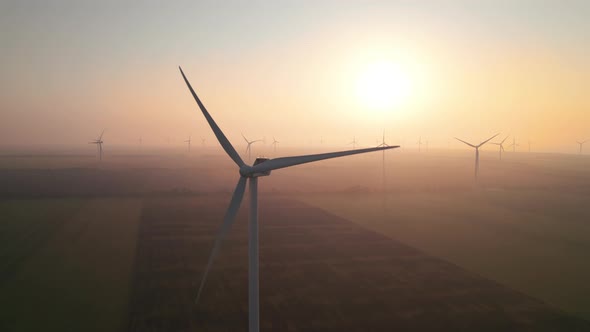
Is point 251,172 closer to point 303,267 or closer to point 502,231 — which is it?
point 303,267

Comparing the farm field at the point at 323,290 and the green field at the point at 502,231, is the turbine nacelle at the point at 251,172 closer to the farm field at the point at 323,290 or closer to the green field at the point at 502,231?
the farm field at the point at 323,290

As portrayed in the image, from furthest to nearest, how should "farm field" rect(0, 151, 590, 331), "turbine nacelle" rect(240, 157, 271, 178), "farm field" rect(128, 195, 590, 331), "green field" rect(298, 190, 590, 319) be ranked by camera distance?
1. "green field" rect(298, 190, 590, 319)
2. "farm field" rect(0, 151, 590, 331)
3. "farm field" rect(128, 195, 590, 331)
4. "turbine nacelle" rect(240, 157, 271, 178)

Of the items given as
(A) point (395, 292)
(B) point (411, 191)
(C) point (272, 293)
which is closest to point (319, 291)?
(C) point (272, 293)

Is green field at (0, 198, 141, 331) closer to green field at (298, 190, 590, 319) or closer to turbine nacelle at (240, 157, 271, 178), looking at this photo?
turbine nacelle at (240, 157, 271, 178)

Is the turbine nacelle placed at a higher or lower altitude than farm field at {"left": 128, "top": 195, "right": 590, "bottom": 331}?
higher

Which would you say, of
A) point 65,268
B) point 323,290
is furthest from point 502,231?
point 65,268

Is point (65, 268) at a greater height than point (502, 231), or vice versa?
point (502, 231)

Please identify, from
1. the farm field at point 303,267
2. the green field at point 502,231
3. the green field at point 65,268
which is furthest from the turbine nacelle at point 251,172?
the green field at point 502,231

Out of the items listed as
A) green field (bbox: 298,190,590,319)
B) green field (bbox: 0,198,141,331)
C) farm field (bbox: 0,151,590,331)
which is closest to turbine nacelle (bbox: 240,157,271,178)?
farm field (bbox: 0,151,590,331)
